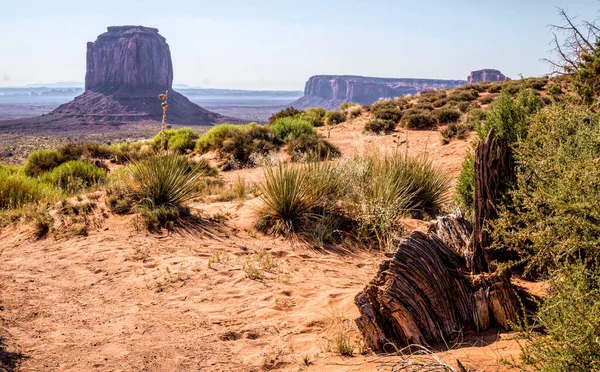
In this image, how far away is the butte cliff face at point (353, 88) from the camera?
150 m

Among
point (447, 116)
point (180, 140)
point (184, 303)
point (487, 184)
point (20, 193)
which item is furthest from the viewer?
point (180, 140)

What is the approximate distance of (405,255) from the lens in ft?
13.3

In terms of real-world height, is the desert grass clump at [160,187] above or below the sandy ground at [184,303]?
above

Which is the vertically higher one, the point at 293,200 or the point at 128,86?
the point at 128,86

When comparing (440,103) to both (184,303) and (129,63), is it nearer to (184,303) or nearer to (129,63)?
(184,303)

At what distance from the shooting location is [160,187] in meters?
8.65

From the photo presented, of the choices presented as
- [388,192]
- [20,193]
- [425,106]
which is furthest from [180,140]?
[388,192]

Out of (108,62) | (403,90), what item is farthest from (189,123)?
(403,90)

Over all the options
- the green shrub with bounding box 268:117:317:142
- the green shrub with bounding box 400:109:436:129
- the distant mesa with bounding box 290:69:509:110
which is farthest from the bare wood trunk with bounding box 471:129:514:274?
Result: the distant mesa with bounding box 290:69:509:110

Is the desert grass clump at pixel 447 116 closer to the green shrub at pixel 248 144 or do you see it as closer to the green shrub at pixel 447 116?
the green shrub at pixel 447 116

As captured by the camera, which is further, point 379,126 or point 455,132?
point 379,126

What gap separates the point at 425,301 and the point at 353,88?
149 m

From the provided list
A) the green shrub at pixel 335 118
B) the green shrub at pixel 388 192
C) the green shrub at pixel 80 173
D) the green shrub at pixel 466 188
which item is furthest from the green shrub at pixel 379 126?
the green shrub at pixel 466 188

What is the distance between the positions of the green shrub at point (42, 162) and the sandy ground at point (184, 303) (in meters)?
10.2
